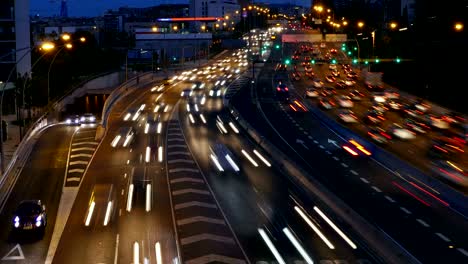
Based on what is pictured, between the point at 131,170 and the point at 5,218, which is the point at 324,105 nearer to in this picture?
the point at 131,170

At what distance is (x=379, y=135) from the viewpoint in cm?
5438

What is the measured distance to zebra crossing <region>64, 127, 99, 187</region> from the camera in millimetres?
41197

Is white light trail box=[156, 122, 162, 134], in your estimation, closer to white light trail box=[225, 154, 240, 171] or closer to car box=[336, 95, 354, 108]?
white light trail box=[225, 154, 240, 171]

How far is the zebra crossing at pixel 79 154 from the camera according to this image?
4120 cm

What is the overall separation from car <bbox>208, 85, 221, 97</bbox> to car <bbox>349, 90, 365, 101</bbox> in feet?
55.9

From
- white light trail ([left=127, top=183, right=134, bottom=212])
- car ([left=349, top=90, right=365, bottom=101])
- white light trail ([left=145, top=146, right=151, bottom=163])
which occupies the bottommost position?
white light trail ([left=145, top=146, right=151, bottom=163])

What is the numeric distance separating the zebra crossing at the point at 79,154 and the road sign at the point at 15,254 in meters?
12.1

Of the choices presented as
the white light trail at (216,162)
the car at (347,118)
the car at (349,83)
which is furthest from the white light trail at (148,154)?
the car at (349,83)

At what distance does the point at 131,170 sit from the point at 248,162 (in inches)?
299

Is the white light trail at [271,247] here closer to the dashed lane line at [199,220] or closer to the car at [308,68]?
the dashed lane line at [199,220]

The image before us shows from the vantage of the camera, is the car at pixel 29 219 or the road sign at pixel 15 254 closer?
the road sign at pixel 15 254

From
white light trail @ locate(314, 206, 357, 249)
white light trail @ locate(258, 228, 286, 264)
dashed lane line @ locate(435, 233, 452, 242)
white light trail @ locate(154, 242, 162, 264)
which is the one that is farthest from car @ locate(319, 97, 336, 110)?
white light trail @ locate(154, 242, 162, 264)

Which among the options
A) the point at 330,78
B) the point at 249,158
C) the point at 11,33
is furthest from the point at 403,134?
the point at 330,78

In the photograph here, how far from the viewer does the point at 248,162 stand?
152 feet
